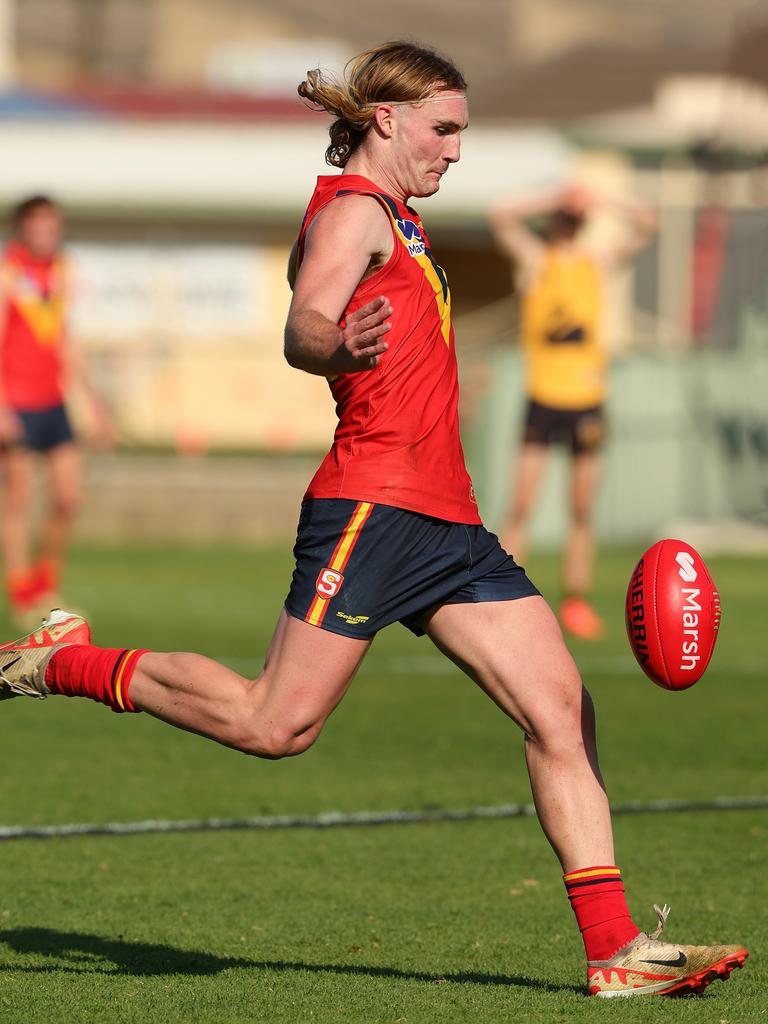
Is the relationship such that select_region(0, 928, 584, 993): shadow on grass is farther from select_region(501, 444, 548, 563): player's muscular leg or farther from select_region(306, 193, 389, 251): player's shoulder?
select_region(501, 444, 548, 563): player's muscular leg

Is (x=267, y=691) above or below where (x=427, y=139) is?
below

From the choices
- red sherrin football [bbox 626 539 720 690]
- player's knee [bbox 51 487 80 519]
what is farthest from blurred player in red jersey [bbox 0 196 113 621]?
red sherrin football [bbox 626 539 720 690]

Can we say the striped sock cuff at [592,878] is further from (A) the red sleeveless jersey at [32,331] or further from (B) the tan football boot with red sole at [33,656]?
(A) the red sleeveless jersey at [32,331]

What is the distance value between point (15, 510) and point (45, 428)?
81 cm

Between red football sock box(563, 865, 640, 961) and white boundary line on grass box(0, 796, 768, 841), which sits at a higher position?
red football sock box(563, 865, 640, 961)

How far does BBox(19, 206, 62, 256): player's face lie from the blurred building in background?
378 inches

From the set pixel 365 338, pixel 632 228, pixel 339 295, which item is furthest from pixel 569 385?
pixel 365 338

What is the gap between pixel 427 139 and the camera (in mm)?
5066

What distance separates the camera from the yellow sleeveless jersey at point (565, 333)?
43.9 feet

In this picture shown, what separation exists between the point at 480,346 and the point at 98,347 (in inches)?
228

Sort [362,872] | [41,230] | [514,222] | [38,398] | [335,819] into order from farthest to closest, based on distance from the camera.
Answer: [514,222], [38,398], [41,230], [335,819], [362,872]

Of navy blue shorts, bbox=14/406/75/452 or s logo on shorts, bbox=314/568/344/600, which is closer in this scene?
s logo on shorts, bbox=314/568/344/600

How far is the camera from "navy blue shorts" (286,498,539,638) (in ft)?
16.0

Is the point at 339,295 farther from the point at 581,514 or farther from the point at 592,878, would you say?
the point at 581,514
